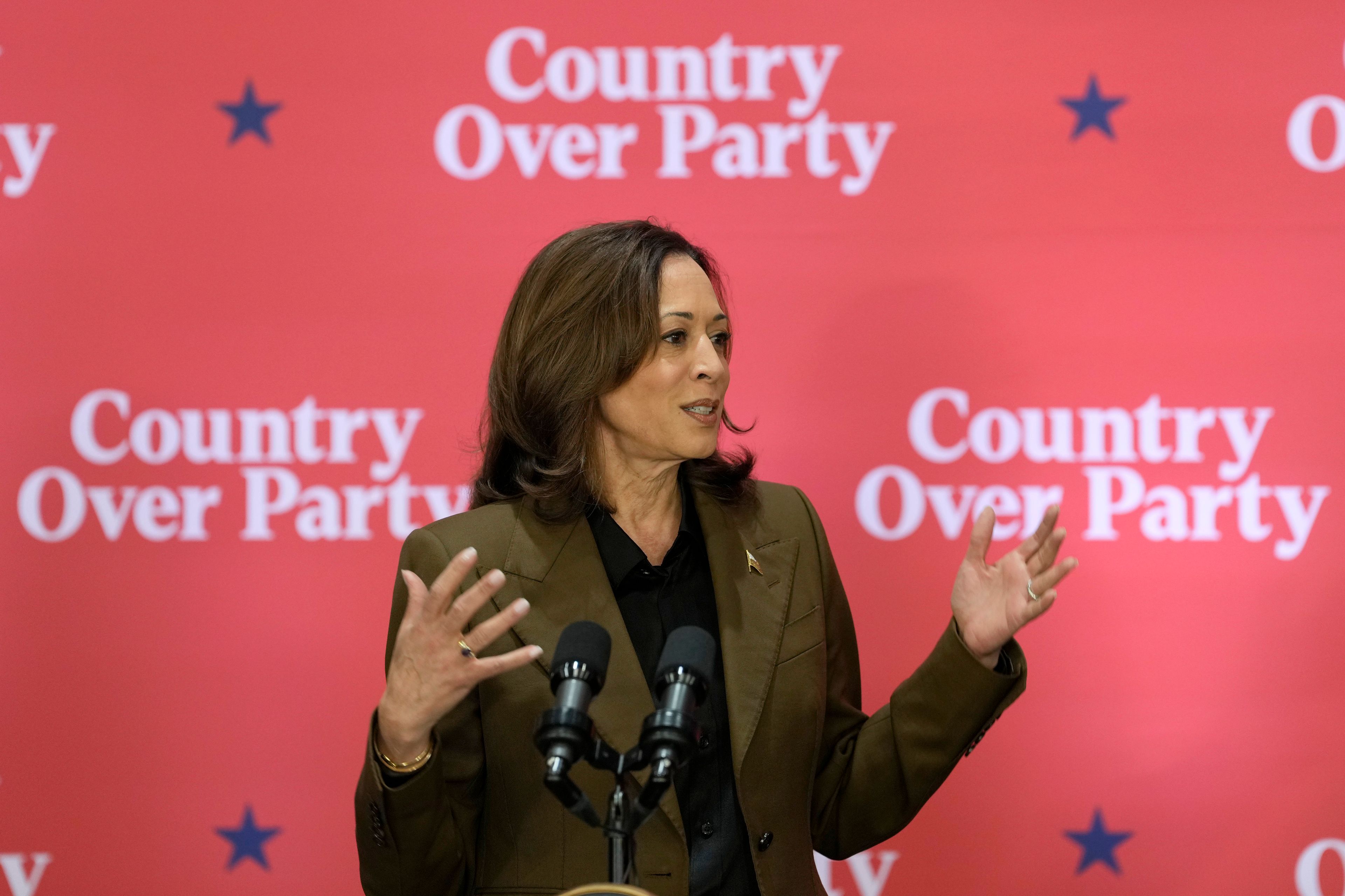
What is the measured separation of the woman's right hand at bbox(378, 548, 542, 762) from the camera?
1.49 m

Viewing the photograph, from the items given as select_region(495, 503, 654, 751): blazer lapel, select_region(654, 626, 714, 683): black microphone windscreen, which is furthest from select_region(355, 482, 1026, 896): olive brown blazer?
select_region(654, 626, 714, 683): black microphone windscreen

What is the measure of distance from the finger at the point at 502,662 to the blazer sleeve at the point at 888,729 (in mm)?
628

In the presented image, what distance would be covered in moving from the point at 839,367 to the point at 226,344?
1.39 metres

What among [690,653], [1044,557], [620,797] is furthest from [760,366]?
[620,797]

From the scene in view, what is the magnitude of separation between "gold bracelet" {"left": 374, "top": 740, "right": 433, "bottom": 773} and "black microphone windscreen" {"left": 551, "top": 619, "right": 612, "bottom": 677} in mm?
354

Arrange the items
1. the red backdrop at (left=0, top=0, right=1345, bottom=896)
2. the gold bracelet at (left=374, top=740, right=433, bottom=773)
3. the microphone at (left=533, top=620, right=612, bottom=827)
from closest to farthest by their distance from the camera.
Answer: the microphone at (left=533, top=620, right=612, bottom=827), the gold bracelet at (left=374, top=740, right=433, bottom=773), the red backdrop at (left=0, top=0, right=1345, bottom=896)

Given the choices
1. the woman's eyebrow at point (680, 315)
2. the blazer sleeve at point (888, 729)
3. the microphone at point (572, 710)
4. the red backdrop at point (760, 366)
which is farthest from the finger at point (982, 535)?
the red backdrop at point (760, 366)

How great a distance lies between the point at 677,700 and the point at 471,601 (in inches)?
13.6

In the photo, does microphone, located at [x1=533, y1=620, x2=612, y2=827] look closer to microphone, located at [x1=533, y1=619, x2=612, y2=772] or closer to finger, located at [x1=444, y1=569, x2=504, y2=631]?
microphone, located at [x1=533, y1=619, x2=612, y2=772]

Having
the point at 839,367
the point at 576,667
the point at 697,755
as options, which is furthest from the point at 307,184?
the point at 576,667

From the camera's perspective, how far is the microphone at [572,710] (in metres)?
1.21

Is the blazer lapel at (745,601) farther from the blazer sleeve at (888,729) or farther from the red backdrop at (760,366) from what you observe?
the red backdrop at (760,366)

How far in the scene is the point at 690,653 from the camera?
52.0 inches

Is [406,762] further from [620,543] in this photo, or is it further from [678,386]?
[678,386]
